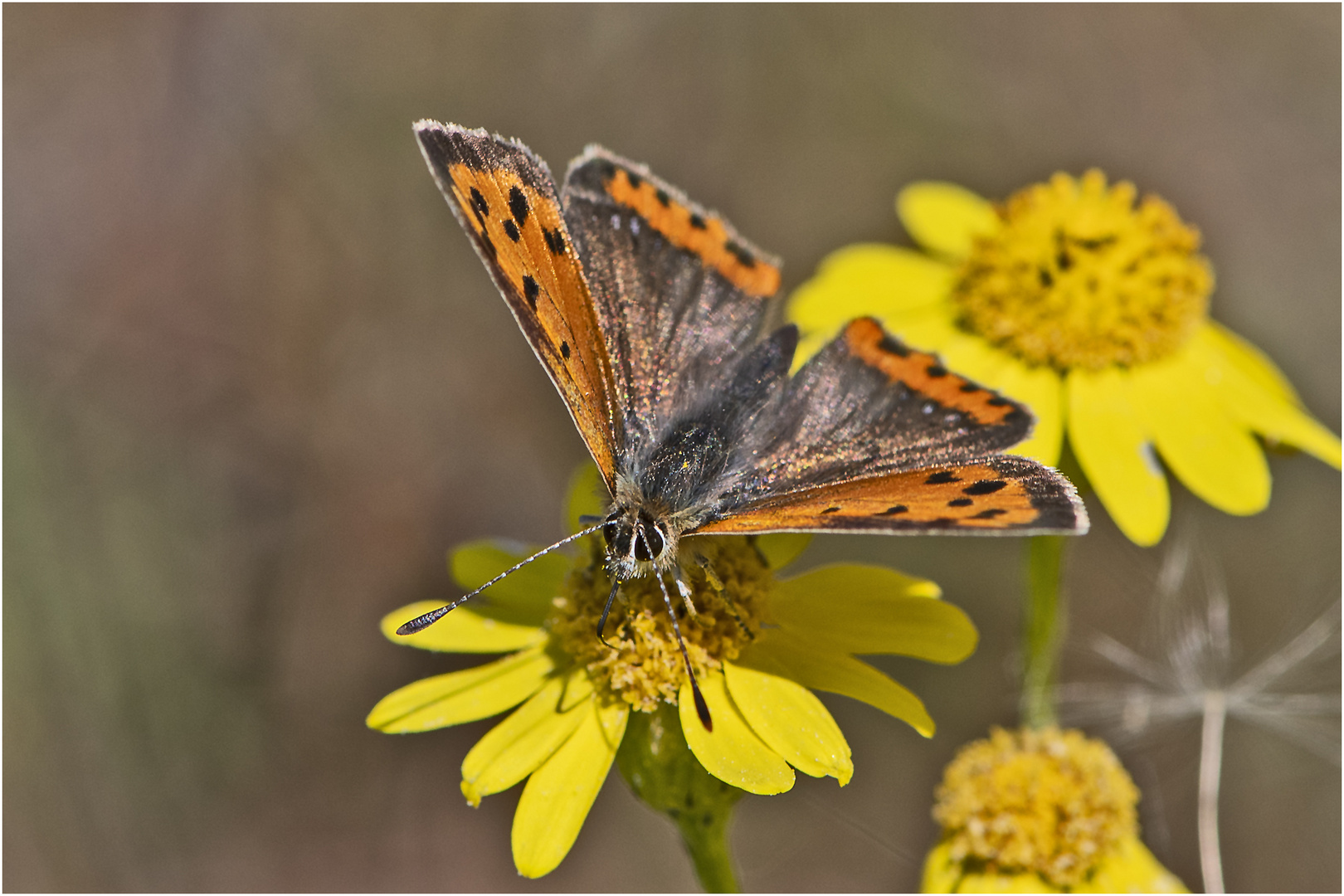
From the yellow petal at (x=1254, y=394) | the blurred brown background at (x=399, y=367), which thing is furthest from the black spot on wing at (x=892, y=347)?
the blurred brown background at (x=399, y=367)

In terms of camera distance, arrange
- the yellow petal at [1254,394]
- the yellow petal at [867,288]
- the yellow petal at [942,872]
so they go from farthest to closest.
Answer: the yellow petal at [867,288]
the yellow petal at [1254,394]
the yellow petal at [942,872]

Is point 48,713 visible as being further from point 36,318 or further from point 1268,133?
point 1268,133

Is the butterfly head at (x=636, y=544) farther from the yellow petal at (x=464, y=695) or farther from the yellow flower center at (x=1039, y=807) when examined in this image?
the yellow flower center at (x=1039, y=807)

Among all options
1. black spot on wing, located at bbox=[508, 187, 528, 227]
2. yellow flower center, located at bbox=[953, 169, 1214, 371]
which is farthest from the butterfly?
yellow flower center, located at bbox=[953, 169, 1214, 371]

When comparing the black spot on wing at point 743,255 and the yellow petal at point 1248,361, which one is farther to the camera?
the yellow petal at point 1248,361

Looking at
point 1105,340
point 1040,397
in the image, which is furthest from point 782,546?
point 1105,340

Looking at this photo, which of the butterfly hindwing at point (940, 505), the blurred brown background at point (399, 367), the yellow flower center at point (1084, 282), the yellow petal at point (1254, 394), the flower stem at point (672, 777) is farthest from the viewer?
the blurred brown background at point (399, 367)

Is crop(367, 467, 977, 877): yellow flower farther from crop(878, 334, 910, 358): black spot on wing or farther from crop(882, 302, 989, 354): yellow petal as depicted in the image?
crop(882, 302, 989, 354): yellow petal
